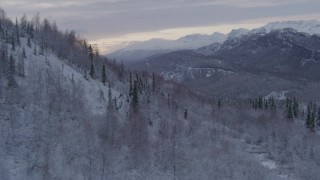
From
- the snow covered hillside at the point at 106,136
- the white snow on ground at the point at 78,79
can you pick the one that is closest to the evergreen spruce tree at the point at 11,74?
the snow covered hillside at the point at 106,136

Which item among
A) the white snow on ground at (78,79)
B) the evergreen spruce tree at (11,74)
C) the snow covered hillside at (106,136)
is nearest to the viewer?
the snow covered hillside at (106,136)

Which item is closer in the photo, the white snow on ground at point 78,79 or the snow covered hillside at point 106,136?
the snow covered hillside at point 106,136

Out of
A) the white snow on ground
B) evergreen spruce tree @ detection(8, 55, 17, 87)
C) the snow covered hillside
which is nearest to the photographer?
the snow covered hillside

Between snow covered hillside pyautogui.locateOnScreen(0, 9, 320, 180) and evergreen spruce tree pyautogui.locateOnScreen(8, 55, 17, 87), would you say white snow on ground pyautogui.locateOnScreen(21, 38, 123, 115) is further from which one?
evergreen spruce tree pyautogui.locateOnScreen(8, 55, 17, 87)

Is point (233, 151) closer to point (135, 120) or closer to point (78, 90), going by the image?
point (135, 120)

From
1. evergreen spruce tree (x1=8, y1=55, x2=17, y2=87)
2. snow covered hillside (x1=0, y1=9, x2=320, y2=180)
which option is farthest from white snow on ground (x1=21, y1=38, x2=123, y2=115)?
evergreen spruce tree (x1=8, y1=55, x2=17, y2=87)

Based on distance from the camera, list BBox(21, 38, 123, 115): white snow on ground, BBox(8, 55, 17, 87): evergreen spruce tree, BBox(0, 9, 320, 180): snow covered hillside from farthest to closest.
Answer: BBox(21, 38, 123, 115): white snow on ground, BBox(8, 55, 17, 87): evergreen spruce tree, BBox(0, 9, 320, 180): snow covered hillside

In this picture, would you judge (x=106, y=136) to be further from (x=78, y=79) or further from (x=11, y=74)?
(x=78, y=79)

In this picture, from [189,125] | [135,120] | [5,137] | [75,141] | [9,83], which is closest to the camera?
[5,137]

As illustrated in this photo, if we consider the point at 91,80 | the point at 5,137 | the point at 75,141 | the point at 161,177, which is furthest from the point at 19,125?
the point at 91,80

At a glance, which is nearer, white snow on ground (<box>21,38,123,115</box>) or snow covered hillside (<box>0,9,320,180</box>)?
snow covered hillside (<box>0,9,320,180</box>)

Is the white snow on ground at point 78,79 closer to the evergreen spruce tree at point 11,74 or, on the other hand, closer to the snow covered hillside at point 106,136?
the snow covered hillside at point 106,136
